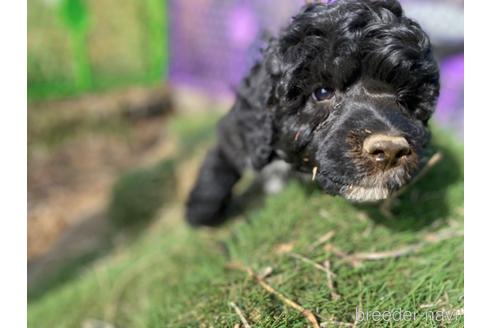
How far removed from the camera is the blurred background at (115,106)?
5.40 m

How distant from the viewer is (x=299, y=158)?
7.64 ft

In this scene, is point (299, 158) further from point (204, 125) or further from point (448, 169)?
point (204, 125)

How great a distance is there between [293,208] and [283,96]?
3.43ft

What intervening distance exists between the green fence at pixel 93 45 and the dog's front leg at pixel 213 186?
15.2ft

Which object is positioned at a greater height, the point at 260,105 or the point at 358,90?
the point at 358,90

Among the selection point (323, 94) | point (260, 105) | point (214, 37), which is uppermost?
point (323, 94)

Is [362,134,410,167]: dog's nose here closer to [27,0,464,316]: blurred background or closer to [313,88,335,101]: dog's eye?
[313,88,335,101]: dog's eye

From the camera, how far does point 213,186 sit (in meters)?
3.25

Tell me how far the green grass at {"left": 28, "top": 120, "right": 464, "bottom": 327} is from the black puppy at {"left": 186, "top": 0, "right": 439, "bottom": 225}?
481 mm

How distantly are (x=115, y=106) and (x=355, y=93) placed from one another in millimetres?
6717

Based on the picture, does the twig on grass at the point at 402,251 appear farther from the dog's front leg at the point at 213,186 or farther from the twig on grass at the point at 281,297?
the dog's front leg at the point at 213,186

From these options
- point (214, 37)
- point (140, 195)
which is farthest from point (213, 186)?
point (214, 37)

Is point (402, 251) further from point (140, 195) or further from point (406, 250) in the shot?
point (140, 195)

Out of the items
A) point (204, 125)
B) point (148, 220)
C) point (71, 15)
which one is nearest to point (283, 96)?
point (148, 220)
